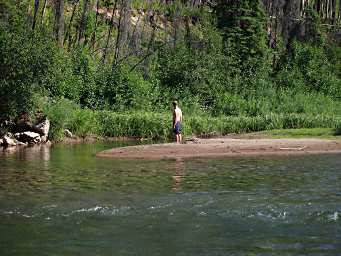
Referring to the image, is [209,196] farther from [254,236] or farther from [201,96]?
[201,96]

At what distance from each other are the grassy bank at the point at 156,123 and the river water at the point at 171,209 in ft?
49.7

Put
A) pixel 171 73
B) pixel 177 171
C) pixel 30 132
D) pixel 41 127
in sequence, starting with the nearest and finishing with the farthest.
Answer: pixel 177 171 < pixel 30 132 < pixel 41 127 < pixel 171 73

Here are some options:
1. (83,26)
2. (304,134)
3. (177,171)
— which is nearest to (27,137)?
(304,134)

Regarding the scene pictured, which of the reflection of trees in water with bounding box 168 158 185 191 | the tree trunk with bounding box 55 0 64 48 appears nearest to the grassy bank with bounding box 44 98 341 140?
the tree trunk with bounding box 55 0 64 48

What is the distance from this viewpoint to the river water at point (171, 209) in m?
10.5

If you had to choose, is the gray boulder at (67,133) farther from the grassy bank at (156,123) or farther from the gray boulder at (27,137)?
the gray boulder at (27,137)

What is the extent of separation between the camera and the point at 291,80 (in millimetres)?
56500

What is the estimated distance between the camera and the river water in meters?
10.5

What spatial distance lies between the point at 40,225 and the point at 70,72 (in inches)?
1310

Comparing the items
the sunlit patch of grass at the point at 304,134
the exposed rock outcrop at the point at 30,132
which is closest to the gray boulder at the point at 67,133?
the exposed rock outcrop at the point at 30,132

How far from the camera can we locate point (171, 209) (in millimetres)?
13609

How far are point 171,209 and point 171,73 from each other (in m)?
36.9

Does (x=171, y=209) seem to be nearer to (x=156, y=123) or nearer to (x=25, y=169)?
(x=25, y=169)

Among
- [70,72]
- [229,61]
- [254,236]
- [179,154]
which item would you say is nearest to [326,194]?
[254,236]
